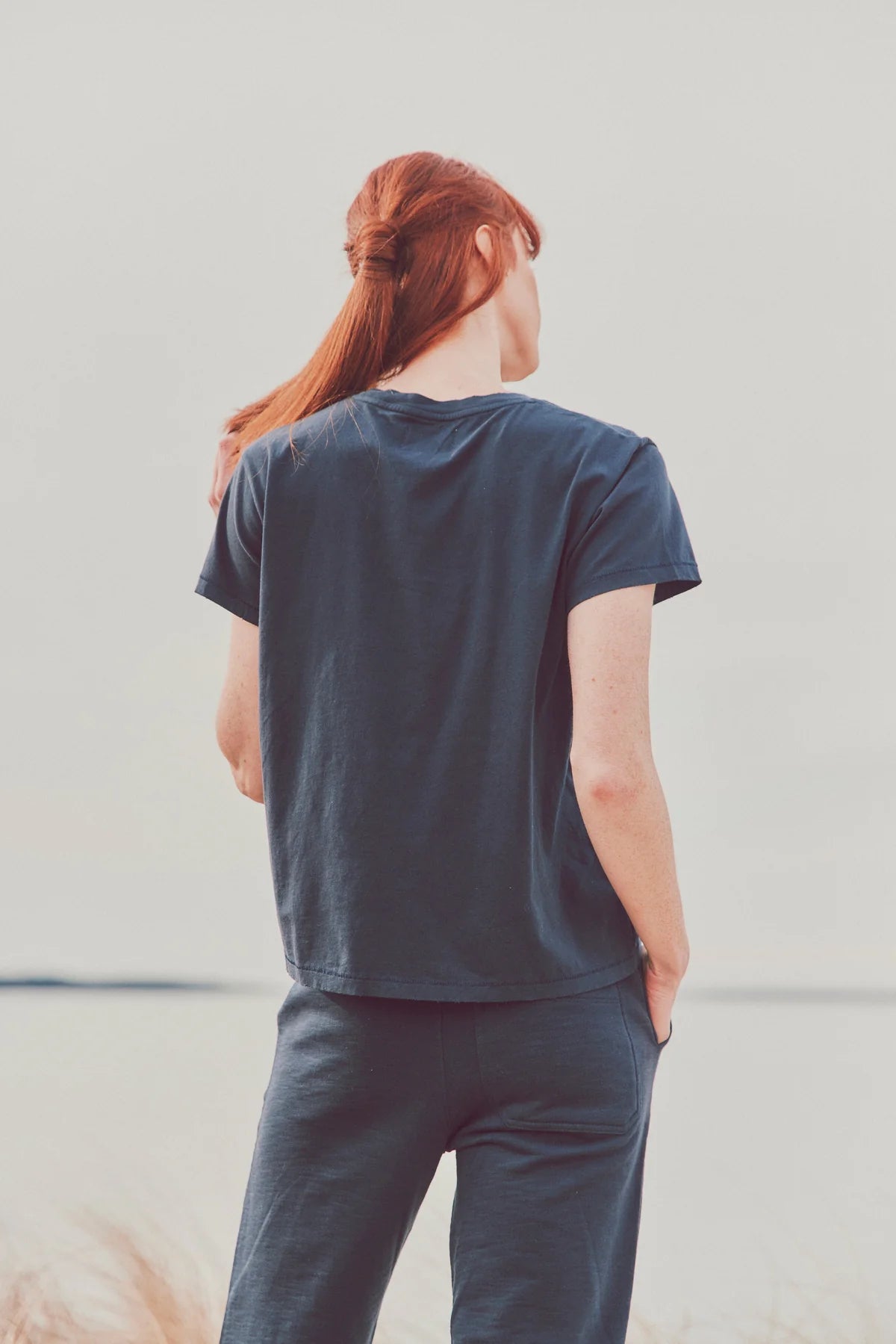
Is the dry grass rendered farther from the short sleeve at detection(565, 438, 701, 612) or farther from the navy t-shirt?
the short sleeve at detection(565, 438, 701, 612)

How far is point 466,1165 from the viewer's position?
857 millimetres

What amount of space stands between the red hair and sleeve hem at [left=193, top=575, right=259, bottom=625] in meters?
0.18

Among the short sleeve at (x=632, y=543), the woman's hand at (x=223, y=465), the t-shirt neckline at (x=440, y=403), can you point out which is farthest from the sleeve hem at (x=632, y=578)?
the woman's hand at (x=223, y=465)

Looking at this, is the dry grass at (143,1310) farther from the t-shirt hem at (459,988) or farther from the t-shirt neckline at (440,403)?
the t-shirt neckline at (440,403)

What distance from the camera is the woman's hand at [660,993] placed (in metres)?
0.91

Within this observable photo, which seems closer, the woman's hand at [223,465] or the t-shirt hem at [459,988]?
the t-shirt hem at [459,988]

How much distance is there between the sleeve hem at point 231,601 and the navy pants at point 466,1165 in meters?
0.30

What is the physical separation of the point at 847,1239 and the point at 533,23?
101 inches

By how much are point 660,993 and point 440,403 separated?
0.47 m

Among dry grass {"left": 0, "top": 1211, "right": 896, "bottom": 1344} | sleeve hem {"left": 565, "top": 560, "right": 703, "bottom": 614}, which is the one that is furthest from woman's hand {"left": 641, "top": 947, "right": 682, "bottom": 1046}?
dry grass {"left": 0, "top": 1211, "right": 896, "bottom": 1344}

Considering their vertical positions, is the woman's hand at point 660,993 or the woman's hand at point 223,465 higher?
the woman's hand at point 223,465

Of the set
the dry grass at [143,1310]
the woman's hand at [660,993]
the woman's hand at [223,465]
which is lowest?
the dry grass at [143,1310]

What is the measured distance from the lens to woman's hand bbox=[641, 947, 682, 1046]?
0.91m

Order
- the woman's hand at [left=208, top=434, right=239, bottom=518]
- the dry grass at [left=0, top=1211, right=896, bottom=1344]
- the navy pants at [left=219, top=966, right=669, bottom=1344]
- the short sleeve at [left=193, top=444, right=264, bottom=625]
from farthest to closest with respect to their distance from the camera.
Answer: the dry grass at [left=0, top=1211, right=896, bottom=1344] → the woman's hand at [left=208, top=434, right=239, bottom=518] → the short sleeve at [left=193, top=444, right=264, bottom=625] → the navy pants at [left=219, top=966, right=669, bottom=1344]
